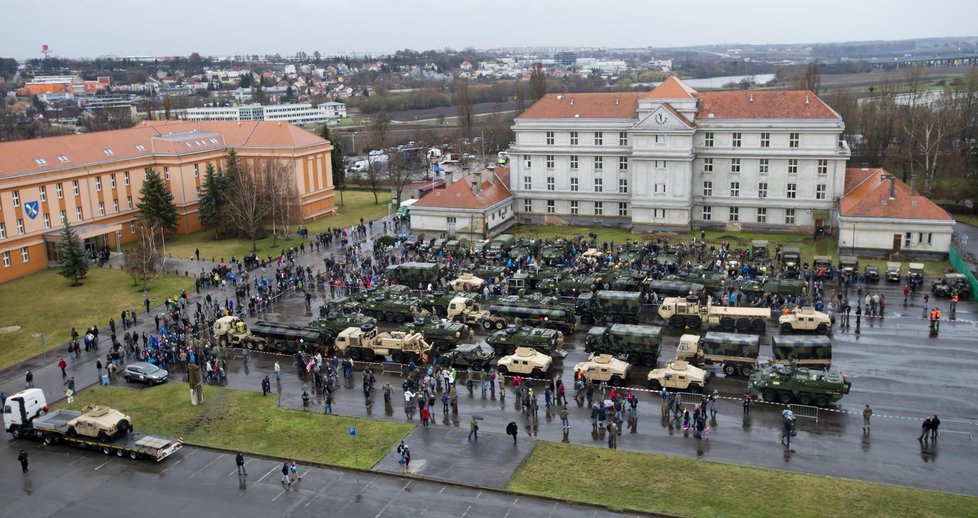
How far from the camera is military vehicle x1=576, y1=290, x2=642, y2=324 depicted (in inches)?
1919

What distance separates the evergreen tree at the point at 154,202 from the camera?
74.9 m

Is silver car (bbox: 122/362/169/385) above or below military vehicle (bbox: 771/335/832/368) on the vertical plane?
below

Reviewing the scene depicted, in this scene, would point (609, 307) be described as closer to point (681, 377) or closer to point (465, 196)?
point (681, 377)

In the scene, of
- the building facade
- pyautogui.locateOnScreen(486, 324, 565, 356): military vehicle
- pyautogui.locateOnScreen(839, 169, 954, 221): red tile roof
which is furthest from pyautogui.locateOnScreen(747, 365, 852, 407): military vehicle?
the building facade

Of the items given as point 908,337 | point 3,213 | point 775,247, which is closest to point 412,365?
point 908,337

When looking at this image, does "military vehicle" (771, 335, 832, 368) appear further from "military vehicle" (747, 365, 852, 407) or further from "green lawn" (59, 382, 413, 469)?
"green lawn" (59, 382, 413, 469)

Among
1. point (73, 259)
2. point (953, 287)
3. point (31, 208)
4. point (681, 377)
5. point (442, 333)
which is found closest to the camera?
point (681, 377)

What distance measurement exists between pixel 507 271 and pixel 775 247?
24.1 meters

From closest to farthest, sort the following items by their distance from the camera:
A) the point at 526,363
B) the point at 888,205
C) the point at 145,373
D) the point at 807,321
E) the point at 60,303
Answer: the point at 526,363
the point at 145,373
the point at 807,321
the point at 60,303
the point at 888,205

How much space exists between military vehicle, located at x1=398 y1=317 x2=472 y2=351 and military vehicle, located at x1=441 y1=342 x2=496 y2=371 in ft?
7.71

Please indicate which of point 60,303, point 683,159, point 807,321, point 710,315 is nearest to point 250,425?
point 710,315

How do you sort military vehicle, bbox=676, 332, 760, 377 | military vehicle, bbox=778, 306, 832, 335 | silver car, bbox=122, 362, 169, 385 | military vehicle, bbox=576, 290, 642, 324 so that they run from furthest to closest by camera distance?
military vehicle, bbox=576, 290, 642, 324 → military vehicle, bbox=778, 306, 832, 335 → silver car, bbox=122, 362, 169, 385 → military vehicle, bbox=676, 332, 760, 377

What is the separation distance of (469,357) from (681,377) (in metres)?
11.1

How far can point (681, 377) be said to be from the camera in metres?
37.8
